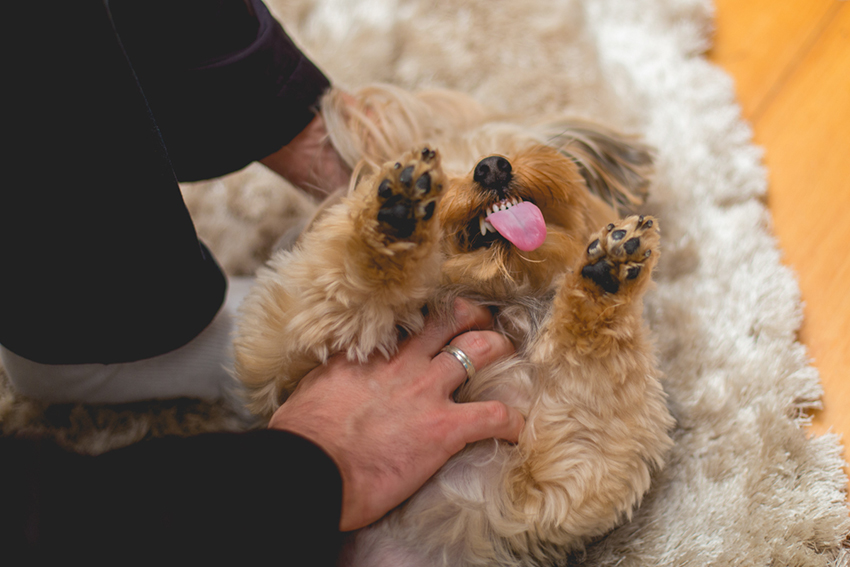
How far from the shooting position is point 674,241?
1.85m

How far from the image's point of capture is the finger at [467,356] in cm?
127

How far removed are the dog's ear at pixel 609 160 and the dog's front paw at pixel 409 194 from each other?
73cm

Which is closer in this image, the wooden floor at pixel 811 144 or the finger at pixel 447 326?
the finger at pixel 447 326

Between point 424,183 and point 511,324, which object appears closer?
point 424,183

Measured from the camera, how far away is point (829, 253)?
5.02 ft

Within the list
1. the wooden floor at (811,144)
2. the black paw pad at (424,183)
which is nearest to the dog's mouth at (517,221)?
the black paw pad at (424,183)

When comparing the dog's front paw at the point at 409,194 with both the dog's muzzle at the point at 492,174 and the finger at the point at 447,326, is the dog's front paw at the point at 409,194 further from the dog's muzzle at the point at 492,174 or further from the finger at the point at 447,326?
the finger at the point at 447,326

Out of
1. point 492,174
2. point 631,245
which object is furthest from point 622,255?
point 492,174

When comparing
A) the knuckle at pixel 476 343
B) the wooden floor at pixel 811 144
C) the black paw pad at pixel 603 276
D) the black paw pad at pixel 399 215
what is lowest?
the knuckle at pixel 476 343

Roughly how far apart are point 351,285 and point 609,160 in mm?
1046

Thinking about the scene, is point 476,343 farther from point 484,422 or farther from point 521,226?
point 521,226

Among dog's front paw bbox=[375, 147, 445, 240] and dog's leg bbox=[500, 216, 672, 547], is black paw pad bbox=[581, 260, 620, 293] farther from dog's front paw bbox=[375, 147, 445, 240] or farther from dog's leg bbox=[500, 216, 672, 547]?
dog's front paw bbox=[375, 147, 445, 240]

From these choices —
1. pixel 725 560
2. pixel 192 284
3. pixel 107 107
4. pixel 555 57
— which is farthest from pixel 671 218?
pixel 107 107

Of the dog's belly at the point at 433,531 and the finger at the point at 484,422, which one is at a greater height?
the finger at the point at 484,422
